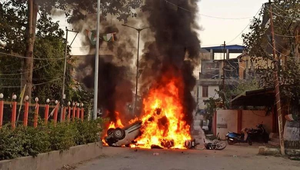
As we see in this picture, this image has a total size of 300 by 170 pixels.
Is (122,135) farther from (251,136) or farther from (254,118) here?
(254,118)

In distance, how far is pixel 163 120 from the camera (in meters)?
19.8

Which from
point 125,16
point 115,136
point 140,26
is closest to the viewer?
point 115,136

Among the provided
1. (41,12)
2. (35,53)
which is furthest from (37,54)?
(41,12)

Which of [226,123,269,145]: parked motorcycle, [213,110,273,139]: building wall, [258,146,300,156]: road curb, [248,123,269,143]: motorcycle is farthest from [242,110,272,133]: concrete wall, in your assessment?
[258,146,300,156]: road curb

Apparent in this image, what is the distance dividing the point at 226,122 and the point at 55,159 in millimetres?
20633

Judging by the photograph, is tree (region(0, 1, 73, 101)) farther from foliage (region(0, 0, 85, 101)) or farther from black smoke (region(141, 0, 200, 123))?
black smoke (region(141, 0, 200, 123))

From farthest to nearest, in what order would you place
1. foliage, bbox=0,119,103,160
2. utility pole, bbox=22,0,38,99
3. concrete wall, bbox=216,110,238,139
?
concrete wall, bbox=216,110,238,139
utility pole, bbox=22,0,38,99
foliage, bbox=0,119,103,160

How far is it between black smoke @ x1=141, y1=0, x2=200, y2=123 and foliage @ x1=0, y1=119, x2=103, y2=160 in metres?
9.28

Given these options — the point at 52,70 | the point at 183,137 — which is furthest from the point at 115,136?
the point at 52,70

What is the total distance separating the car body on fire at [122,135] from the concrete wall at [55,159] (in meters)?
5.19

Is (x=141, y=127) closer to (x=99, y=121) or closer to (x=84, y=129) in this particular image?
(x=99, y=121)

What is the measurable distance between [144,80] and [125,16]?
3.86 metres

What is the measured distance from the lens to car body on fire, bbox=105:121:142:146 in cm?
1877

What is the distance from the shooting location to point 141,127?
1950 centimetres
